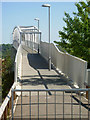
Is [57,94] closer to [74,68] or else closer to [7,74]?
[74,68]

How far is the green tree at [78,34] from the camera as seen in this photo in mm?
18156

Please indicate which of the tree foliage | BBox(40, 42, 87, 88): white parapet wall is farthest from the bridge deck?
the tree foliage

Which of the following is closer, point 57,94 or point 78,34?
point 57,94

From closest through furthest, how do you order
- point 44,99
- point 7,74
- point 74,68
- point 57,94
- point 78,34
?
point 44,99 < point 57,94 < point 74,68 < point 78,34 < point 7,74

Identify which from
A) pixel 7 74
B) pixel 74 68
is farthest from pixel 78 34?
pixel 7 74

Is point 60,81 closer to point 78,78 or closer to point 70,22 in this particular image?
point 78,78

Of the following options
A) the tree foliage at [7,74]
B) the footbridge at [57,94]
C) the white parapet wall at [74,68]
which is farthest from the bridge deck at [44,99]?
the tree foliage at [7,74]

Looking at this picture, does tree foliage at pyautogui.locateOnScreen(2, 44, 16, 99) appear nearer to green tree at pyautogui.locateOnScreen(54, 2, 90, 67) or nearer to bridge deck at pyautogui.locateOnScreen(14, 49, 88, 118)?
bridge deck at pyautogui.locateOnScreen(14, 49, 88, 118)

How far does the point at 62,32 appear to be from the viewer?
2078 cm

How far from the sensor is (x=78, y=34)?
721 inches

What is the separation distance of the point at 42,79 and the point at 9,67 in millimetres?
7282

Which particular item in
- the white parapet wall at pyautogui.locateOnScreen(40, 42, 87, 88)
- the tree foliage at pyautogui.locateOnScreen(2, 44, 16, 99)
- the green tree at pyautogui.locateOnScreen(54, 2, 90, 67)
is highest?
the green tree at pyautogui.locateOnScreen(54, 2, 90, 67)

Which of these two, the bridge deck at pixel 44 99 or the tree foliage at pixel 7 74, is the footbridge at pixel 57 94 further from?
the tree foliage at pixel 7 74

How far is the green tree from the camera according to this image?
1816 centimetres
